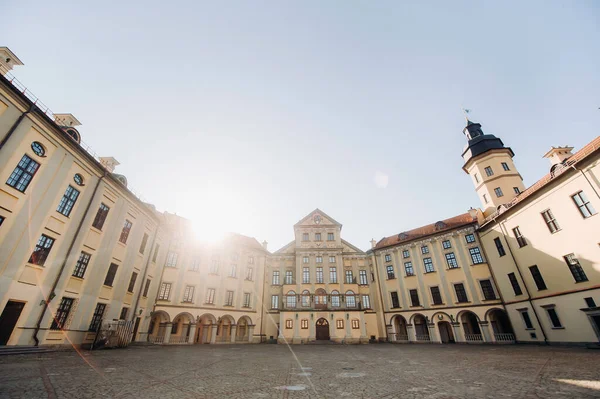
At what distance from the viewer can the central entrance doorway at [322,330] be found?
31.6 meters

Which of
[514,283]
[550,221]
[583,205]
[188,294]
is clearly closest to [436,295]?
[514,283]

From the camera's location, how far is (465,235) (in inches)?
1177

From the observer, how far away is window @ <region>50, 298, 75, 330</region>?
1518cm

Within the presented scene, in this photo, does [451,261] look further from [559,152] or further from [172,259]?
[172,259]

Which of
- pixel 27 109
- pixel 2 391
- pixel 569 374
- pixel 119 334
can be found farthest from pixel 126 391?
pixel 27 109

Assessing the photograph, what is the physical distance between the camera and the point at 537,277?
21.7m

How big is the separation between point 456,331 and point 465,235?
10.8m

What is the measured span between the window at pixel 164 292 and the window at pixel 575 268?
36.0 metres

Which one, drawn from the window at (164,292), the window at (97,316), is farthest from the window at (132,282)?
the window at (164,292)

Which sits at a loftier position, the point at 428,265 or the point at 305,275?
the point at 428,265

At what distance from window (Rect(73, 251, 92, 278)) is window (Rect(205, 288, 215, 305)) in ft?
47.6

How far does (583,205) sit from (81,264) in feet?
116

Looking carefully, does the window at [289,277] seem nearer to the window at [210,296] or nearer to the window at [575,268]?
the window at [210,296]

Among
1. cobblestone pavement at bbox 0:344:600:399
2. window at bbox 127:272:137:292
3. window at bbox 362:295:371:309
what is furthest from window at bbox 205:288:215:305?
cobblestone pavement at bbox 0:344:600:399
